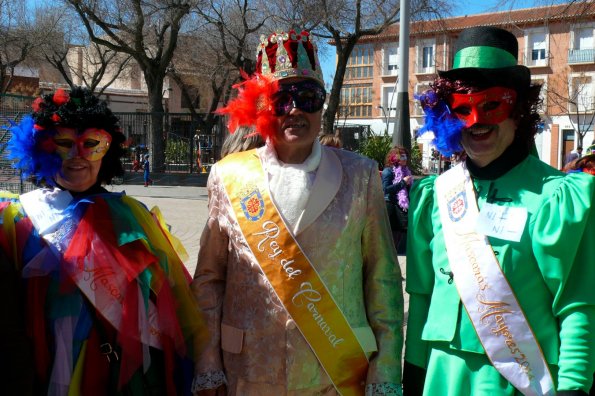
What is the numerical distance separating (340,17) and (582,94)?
26562mm

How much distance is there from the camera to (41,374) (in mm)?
2123

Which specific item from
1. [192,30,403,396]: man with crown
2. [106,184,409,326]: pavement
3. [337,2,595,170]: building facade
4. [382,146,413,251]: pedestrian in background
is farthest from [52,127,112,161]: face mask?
[337,2,595,170]: building facade

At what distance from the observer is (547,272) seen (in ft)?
6.46

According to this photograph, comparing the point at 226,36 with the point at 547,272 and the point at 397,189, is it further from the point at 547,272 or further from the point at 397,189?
the point at 547,272

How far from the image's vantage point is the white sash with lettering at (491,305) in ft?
6.55

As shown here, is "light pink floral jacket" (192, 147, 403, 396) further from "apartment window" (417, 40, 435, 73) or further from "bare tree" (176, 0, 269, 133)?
"apartment window" (417, 40, 435, 73)

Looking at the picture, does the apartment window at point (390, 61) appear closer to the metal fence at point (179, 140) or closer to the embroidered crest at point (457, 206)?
the metal fence at point (179, 140)

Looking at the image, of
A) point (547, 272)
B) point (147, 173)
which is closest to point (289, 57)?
point (547, 272)

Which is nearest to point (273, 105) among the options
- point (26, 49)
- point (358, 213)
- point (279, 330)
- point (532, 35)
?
point (358, 213)

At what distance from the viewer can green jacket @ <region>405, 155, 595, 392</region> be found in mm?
1923

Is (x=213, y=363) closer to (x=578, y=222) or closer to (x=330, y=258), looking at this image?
(x=330, y=258)

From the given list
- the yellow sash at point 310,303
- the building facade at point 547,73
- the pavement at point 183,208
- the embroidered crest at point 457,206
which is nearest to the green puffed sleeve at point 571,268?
the embroidered crest at point 457,206

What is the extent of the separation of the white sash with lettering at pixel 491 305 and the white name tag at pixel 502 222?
0.03 m

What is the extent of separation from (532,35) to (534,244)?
45.8 m
